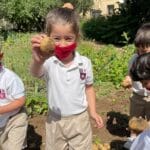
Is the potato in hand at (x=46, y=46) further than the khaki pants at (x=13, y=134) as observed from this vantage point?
No

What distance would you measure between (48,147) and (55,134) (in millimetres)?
168

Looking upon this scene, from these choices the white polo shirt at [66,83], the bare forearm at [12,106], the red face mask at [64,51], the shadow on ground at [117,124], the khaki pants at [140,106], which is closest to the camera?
the red face mask at [64,51]

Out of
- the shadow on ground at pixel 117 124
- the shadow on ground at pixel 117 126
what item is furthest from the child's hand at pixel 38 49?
the shadow on ground at pixel 117 124

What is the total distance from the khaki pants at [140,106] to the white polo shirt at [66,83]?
39.8 inches

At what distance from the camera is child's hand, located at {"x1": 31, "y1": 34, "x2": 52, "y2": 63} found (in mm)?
2867

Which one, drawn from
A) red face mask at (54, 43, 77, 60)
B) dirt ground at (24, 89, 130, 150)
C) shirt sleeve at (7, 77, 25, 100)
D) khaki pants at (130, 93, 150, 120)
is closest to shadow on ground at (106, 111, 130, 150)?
dirt ground at (24, 89, 130, 150)

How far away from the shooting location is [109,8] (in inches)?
1272

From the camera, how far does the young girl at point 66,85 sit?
3385 millimetres

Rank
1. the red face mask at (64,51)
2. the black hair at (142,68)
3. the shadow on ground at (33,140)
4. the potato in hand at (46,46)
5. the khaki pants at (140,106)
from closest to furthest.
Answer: the black hair at (142,68), the potato in hand at (46,46), the red face mask at (64,51), the khaki pants at (140,106), the shadow on ground at (33,140)

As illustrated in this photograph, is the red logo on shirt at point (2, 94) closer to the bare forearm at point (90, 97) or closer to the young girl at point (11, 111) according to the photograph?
the young girl at point (11, 111)

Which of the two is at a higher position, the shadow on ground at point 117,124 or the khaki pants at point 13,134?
the khaki pants at point 13,134

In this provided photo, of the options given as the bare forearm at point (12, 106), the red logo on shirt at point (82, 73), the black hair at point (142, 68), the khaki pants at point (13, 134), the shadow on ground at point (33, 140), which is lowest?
the shadow on ground at point (33, 140)

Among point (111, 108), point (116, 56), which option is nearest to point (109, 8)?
point (116, 56)

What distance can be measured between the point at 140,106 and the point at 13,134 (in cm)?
134
